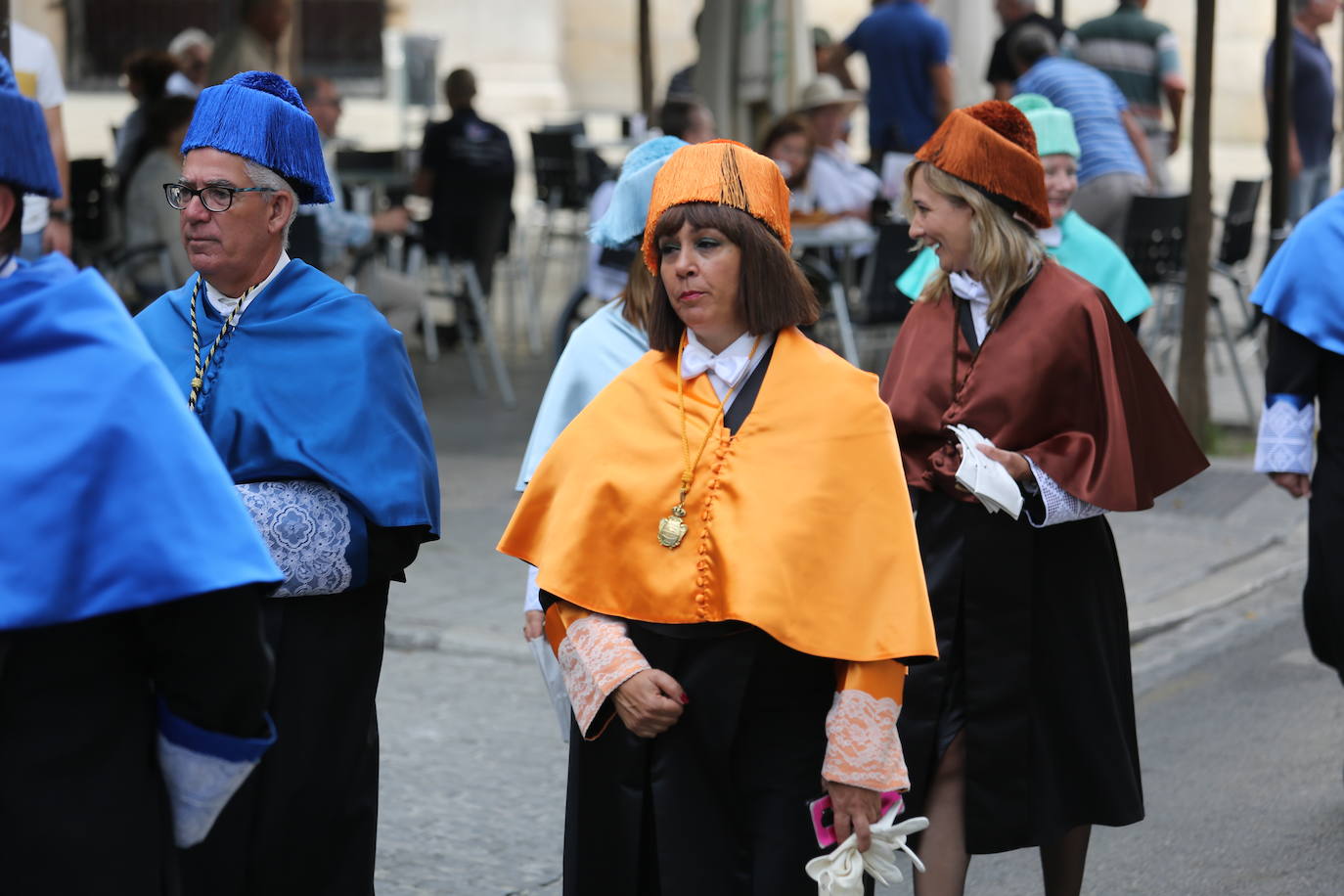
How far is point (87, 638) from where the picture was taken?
234cm

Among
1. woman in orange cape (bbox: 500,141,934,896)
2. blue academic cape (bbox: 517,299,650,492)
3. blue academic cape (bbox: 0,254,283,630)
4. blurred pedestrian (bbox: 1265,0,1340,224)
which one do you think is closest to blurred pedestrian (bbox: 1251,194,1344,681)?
blue academic cape (bbox: 517,299,650,492)

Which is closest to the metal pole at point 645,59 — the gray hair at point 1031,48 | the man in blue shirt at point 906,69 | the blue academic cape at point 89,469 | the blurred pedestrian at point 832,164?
the blurred pedestrian at point 832,164

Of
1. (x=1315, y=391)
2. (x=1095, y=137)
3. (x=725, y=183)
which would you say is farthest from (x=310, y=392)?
(x=1095, y=137)

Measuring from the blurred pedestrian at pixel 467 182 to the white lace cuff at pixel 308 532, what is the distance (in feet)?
29.2

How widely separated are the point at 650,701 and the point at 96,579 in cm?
110

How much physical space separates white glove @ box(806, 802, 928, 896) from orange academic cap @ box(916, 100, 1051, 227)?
154cm

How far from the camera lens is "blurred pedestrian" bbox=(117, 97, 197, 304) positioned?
9828mm

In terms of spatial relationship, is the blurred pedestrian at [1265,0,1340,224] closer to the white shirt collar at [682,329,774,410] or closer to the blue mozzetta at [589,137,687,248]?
the blue mozzetta at [589,137,687,248]

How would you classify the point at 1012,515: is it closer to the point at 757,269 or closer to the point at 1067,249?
the point at 757,269

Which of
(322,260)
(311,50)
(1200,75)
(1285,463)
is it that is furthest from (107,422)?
(311,50)

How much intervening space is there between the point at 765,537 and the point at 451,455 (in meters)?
7.17

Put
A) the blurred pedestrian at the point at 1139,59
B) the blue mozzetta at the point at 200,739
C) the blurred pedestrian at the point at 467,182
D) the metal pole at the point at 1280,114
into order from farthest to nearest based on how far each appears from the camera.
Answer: the blurred pedestrian at the point at 1139,59
the blurred pedestrian at the point at 467,182
the metal pole at the point at 1280,114
the blue mozzetta at the point at 200,739

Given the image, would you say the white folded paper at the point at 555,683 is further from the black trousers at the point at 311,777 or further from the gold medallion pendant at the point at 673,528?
the gold medallion pendant at the point at 673,528

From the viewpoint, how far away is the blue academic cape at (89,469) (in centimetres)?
223
